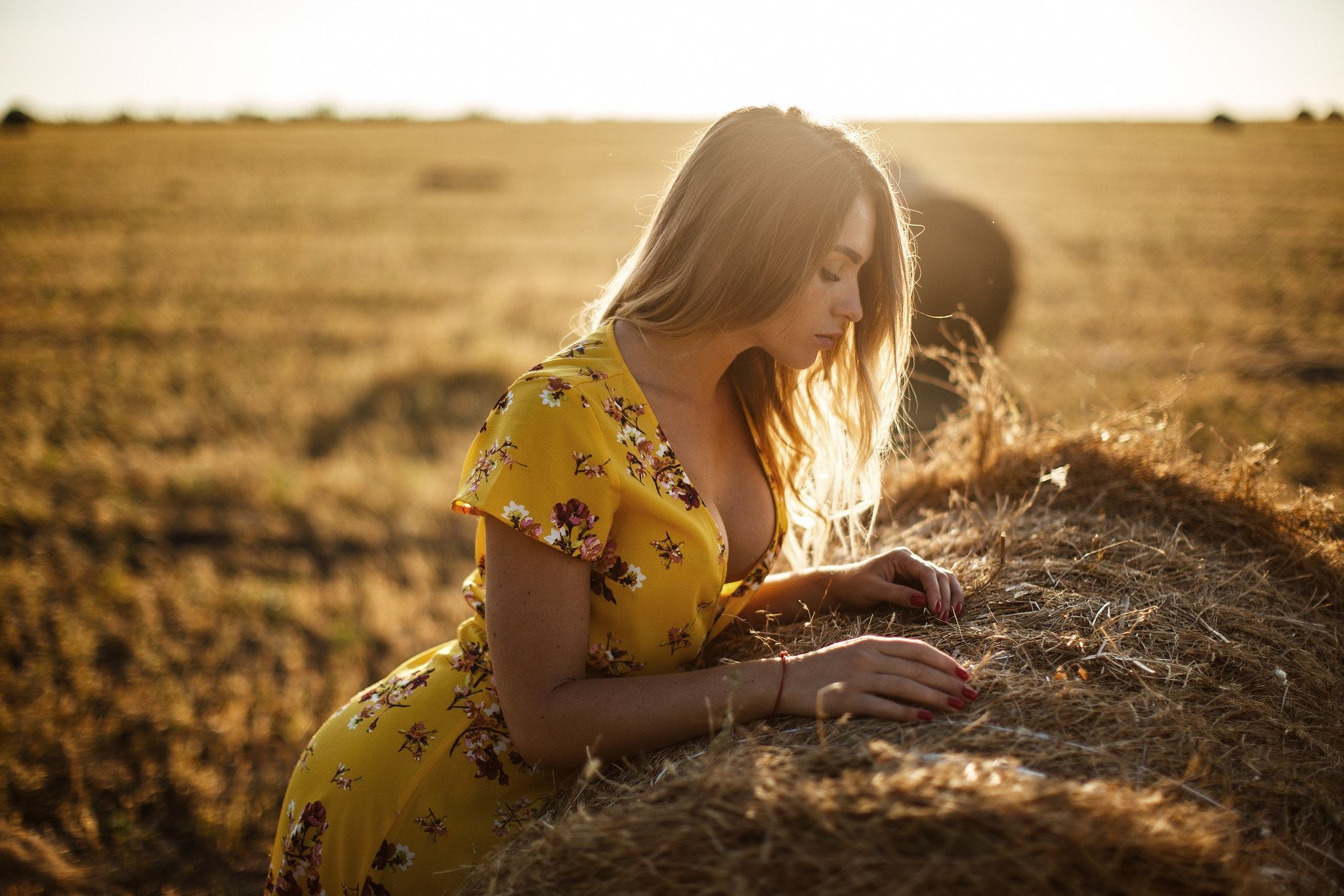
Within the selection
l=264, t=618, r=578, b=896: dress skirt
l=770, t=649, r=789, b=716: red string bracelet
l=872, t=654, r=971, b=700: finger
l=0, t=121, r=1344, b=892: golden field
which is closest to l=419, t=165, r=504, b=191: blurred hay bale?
l=0, t=121, r=1344, b=892: golden field

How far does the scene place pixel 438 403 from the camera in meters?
8.10

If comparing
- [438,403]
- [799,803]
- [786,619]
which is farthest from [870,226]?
[438,403]

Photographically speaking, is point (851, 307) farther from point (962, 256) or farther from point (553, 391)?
point (962, 256)

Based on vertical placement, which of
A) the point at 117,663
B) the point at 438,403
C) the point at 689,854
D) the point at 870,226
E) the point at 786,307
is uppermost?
the point at 870,226

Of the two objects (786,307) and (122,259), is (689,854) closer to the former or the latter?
(786,307)

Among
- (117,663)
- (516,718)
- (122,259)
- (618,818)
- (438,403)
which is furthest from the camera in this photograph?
(122,259)

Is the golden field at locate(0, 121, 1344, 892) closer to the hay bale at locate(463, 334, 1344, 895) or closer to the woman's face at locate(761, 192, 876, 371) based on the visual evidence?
the hay bale at locate(463, 334, 1344, 895)

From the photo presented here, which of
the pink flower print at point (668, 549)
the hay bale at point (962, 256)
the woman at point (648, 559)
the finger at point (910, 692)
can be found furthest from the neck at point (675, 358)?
the hay bale at point (962, 256)

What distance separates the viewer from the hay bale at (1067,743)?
118cm

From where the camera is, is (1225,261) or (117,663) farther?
(1225,261)

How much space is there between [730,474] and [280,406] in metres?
6.83

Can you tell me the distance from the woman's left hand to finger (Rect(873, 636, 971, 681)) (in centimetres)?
43

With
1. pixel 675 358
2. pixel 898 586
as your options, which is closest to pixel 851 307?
pixel 675 358

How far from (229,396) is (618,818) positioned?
321 inches
